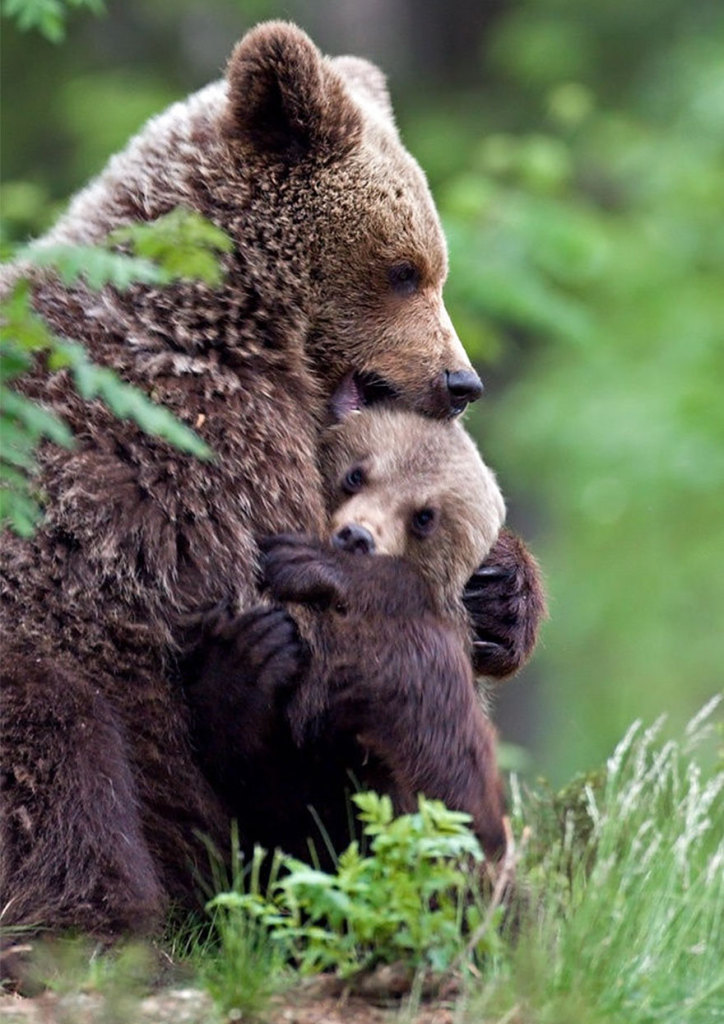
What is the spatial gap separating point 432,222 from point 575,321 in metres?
4.73

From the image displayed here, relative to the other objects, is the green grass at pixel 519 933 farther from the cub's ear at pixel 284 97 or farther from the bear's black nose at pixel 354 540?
the cub's ear at pixel 284 97

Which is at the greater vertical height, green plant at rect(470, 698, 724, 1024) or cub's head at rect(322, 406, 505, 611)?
cub's head at rect(322, 406, 505, 611)

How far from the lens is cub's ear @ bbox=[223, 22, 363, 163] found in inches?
231

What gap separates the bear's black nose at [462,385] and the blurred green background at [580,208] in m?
6.80

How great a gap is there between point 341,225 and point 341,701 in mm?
1649

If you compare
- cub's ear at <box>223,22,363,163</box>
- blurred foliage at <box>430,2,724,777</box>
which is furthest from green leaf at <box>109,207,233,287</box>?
blurred foliage at <box>430,2,724,777</box>

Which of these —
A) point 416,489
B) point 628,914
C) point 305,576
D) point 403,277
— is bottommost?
point 628,914

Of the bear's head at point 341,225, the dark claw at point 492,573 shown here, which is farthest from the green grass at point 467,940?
the bear's head at point 341,225

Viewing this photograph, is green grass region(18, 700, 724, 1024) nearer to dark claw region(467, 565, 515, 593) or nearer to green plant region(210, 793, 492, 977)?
green plant region(210, 793, 492, 977)

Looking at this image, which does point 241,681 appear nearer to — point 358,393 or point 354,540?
point 354,540

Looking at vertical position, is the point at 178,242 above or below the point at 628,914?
above

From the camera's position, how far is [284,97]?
590 cm

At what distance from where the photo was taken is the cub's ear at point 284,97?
5863 millimetres

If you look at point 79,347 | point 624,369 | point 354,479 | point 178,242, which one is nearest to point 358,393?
point 354,479
